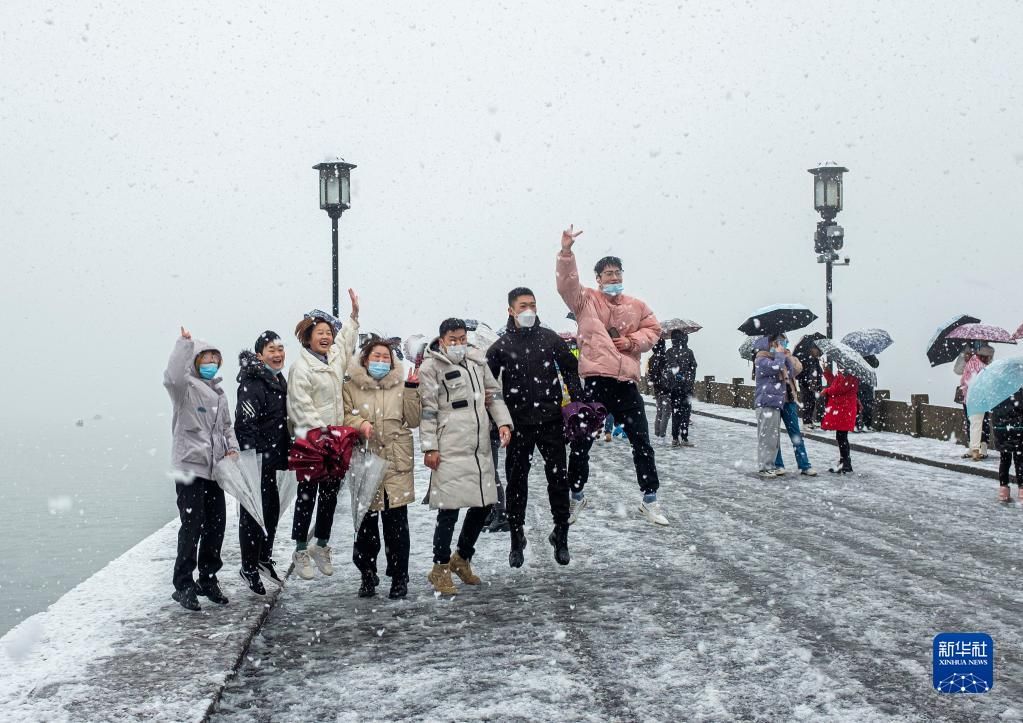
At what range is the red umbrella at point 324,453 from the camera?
5840mm

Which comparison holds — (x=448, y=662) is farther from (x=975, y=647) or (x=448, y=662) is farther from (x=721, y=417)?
(x=721, y=417)

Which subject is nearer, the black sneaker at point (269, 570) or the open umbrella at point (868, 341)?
the black sneaker at point (269, 570)

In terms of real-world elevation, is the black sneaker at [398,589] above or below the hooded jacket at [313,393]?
below

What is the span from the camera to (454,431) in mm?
6047

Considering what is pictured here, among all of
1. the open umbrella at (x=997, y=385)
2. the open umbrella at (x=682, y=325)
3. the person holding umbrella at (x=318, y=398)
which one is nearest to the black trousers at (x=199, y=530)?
the person holding umbrella at (x=318, y=398)

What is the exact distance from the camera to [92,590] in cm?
599

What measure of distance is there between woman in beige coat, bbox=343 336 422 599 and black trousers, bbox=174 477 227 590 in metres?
0.89

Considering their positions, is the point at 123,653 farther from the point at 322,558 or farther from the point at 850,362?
the point at 850,362

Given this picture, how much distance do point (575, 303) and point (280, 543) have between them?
311 centimetres

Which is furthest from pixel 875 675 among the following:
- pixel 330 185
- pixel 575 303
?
pixel 330 185

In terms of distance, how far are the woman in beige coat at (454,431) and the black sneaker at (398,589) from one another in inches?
7.3

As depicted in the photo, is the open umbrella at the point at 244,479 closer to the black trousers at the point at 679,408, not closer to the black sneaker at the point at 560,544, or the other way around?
the black sneaker at the point at 560,544

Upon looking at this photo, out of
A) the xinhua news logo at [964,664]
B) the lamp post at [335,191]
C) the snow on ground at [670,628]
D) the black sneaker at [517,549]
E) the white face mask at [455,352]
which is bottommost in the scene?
the snow on ground at [670,628]

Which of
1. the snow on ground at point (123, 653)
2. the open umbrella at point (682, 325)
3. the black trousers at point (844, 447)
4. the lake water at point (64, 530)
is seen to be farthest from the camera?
the lake water at point (64, 530)
